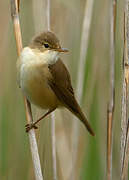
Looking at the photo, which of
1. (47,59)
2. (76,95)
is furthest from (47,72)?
(76,95)

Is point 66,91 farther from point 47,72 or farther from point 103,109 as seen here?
point 103,109

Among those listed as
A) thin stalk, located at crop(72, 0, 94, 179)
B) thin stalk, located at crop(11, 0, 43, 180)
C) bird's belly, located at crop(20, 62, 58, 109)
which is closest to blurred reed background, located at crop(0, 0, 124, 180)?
Answer: thin stalk, located at crop(72, 0, 94, 179)

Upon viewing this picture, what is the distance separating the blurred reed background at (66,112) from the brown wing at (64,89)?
0.60ft

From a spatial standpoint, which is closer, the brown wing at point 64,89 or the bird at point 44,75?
the bird at point 44,75

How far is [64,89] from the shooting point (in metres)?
2.56

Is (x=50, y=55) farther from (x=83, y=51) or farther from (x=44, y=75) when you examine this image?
(x=83, y=51)

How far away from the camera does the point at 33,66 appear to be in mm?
2357

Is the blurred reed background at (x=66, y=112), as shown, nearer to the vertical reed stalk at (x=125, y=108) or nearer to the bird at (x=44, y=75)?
the bird at (x=44, y=75)

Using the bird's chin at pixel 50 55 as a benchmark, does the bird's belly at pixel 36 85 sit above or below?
below

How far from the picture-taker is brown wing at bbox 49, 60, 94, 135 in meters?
2.50

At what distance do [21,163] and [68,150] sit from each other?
0.35m

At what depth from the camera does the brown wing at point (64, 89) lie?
250cm

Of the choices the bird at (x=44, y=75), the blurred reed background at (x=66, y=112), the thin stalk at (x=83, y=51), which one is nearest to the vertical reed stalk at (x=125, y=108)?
the bird at (x=44, y=75)

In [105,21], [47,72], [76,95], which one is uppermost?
[105,21]
